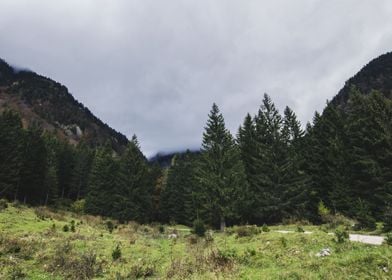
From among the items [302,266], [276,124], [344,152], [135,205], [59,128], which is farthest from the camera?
[59,128]

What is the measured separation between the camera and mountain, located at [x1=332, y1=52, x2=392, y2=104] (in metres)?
138

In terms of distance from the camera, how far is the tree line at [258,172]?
36.4 metres

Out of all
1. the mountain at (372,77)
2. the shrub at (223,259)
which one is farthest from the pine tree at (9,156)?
the mountain at (372,77)

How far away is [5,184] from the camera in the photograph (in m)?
51.9

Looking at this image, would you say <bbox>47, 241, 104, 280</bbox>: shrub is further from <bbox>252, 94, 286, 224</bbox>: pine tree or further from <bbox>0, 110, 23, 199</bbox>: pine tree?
<bbox>0, 110, 23, 199</bbox>: pine tree

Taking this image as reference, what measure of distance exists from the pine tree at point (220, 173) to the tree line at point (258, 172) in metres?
0.14

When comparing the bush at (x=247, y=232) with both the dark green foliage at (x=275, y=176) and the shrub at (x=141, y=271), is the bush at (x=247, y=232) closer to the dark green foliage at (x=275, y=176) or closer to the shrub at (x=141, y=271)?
the shrub at (x=141, y=271)

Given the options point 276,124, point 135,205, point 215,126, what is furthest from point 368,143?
point 135,205

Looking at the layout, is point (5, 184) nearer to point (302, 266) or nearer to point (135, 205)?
point (135, 205)

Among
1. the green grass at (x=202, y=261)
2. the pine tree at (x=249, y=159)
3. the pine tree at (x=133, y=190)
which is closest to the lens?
the green grass at (x=202, y=261)

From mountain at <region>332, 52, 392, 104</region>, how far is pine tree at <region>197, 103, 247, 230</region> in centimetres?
11130

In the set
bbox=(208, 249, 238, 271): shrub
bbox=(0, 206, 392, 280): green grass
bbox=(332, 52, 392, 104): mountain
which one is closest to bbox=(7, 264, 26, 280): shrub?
bbox=(0, 206, 392, 280): green grass

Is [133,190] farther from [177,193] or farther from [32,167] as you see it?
[32,167]

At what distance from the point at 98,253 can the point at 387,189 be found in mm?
29855
